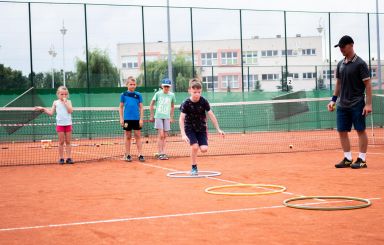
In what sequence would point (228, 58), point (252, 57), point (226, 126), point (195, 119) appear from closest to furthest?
1. point (195, 119)
2. point (226, 126)
3. point (228, 58)
4. point (252, 57)

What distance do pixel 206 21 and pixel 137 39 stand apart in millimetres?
3856

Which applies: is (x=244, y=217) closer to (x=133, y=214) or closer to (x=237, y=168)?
(x=133, y=214)

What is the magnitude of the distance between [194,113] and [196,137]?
40cm

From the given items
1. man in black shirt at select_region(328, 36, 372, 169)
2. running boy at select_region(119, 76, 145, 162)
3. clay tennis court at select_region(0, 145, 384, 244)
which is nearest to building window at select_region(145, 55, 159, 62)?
running boy at select_region(119, 76, 145, 162)

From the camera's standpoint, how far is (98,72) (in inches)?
1088

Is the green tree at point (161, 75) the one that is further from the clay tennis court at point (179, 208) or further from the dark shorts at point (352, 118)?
the clay tennis court at point (179, 208)

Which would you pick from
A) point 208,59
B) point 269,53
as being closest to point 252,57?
point 269,53

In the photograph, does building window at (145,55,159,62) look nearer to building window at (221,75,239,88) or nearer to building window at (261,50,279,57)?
building window at (221,75,239,88)

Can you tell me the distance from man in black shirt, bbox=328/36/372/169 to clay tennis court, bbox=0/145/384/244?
0.44 metres

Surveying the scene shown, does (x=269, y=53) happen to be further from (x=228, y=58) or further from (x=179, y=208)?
(x=179, y=208)

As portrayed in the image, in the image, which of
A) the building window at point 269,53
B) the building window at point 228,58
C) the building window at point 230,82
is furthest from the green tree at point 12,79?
the building window at point 269,53

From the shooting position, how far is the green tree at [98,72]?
2584cm

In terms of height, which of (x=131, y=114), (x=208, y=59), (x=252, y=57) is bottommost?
(x=131, y=114)

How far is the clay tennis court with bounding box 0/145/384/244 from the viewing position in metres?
4.72
